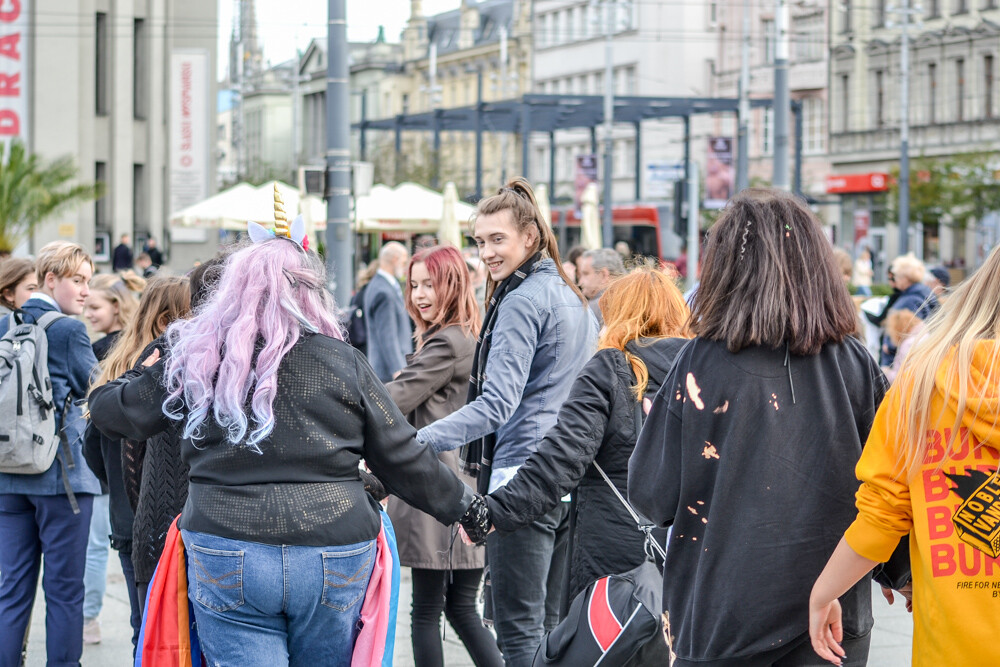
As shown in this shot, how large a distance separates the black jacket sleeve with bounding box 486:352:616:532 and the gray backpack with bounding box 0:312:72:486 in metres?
2.22

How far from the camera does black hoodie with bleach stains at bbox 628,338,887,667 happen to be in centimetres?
304

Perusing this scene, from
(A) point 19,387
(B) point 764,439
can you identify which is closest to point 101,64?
(A) point 19,387

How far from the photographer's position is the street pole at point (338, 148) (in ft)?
46.3

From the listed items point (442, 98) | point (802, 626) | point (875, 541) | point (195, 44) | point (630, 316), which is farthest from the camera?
point (442, 98)

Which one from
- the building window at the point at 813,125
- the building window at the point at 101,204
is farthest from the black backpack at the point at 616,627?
the building window at the point at 813,125

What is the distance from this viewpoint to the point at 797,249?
316 cm

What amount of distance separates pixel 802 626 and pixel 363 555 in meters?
1.10

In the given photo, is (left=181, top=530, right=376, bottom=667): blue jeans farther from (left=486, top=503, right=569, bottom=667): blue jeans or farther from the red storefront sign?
the red storefront sign

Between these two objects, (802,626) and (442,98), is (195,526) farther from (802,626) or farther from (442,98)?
(442,98)

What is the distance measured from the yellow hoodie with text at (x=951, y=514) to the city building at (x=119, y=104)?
28.1 meters

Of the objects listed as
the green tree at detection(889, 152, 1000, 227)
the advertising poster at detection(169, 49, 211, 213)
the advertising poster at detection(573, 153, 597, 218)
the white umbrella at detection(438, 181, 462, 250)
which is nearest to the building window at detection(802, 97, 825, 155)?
the green tree at detection(889, 152, 1000, 227)

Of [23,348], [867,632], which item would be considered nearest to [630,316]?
[867,632]

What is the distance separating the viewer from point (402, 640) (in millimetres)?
6691

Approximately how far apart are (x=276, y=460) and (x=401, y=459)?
366 millimetres
